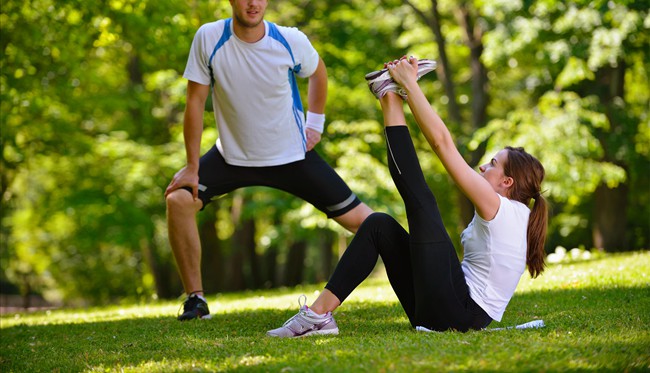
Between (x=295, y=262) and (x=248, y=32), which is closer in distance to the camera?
(x=248, y=32)

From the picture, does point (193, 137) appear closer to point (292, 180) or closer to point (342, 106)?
point (292, 180)

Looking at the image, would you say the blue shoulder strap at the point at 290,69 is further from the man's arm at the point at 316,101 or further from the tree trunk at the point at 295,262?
the tree trunk at the point at 295,262

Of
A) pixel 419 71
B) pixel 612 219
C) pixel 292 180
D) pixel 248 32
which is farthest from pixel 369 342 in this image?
pixel 612 219

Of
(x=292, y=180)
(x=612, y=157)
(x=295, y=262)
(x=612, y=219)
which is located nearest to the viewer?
(x=292, y=180)

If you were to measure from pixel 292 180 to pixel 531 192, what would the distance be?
1989 mm

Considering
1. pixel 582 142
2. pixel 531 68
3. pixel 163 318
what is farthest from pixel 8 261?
pixel 163 318

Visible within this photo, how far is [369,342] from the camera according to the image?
4227 mm

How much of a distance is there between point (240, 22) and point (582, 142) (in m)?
9.70

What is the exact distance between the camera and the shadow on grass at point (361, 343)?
3650 millimetres

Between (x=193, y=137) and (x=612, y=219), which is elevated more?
(x=193, y=137)

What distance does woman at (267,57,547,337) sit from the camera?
14.4ft

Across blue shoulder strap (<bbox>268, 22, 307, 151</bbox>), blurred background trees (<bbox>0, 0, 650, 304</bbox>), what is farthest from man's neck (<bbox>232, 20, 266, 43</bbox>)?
blurred background trees (<bbox>0, 0, 650, 304</bbox>)

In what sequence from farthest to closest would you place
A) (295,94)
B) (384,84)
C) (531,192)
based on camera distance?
(295,94), (384,84), (531,192)

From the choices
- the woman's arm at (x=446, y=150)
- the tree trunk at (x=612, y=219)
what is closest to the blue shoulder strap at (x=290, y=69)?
the woman's arm at (x=446, y=150)
